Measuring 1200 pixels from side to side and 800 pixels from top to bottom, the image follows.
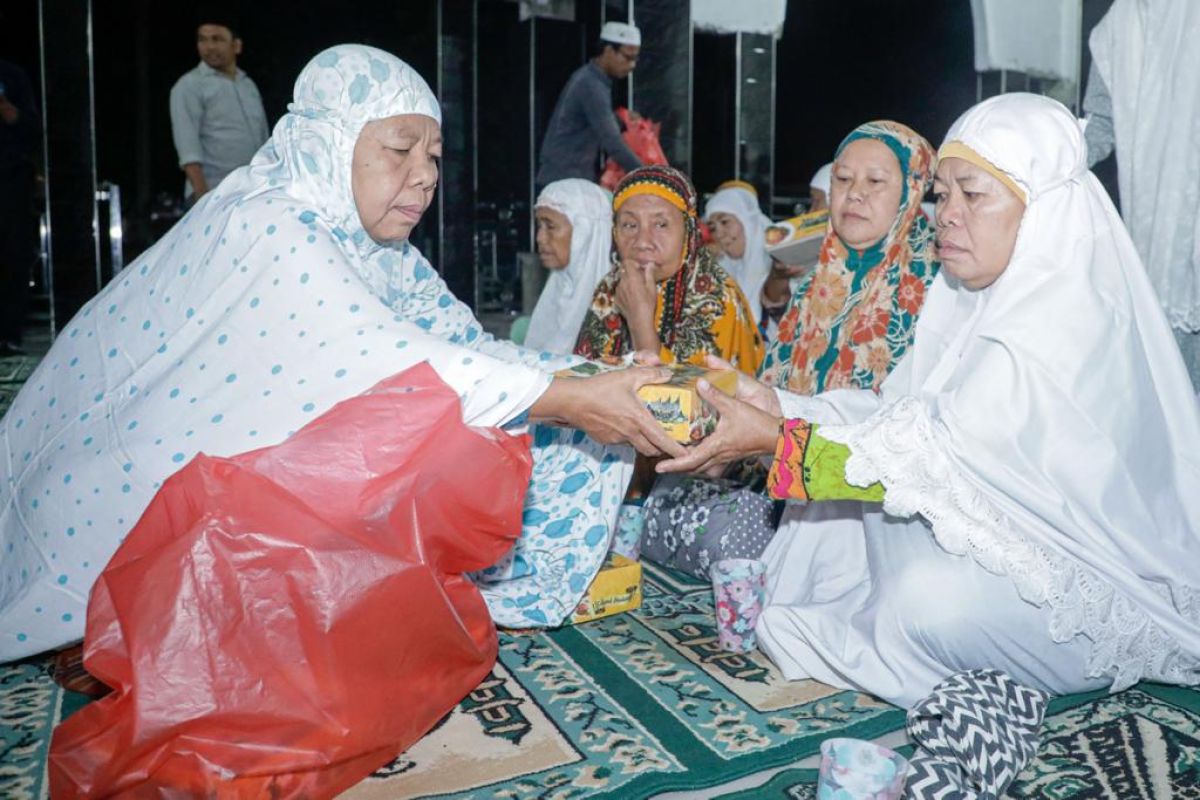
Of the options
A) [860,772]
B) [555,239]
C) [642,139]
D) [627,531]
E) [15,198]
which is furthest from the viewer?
[642,139]

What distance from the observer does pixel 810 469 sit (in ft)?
6.56

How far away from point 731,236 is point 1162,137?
8.58ft

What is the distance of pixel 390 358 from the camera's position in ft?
6.31

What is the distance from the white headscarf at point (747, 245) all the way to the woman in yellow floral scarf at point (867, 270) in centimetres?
260

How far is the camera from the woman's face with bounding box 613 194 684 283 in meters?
3.45

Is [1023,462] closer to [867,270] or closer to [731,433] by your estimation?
[731,433]

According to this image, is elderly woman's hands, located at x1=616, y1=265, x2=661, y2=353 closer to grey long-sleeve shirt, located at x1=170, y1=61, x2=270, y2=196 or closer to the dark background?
grey long-sleeve shirt, located at x1=170, y1=61, x2=270, y2=196

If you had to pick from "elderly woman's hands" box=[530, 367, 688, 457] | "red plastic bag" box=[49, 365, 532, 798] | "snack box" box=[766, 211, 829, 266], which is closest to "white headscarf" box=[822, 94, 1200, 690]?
"elderly woman's hands" box=[530, 367, 688, 457]

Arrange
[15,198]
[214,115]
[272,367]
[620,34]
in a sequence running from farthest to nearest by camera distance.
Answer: [620,34], [15,198], [214,115], [272,367]

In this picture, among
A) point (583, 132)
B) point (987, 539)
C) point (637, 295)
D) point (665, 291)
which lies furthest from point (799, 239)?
point (583, 132)

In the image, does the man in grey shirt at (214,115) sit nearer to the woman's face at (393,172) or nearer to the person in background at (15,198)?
the person in background at (15,198)

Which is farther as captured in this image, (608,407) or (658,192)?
(658,192)

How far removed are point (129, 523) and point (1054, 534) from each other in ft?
5.77

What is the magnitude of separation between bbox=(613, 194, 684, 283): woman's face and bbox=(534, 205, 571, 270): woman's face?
51.3 inches
